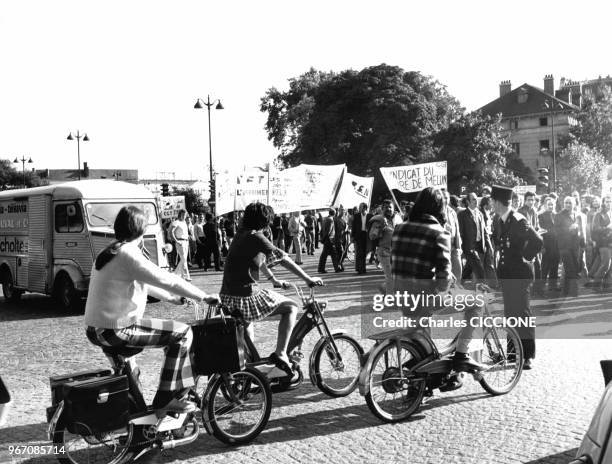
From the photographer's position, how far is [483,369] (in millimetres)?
6395

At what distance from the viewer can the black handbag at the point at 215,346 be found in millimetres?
5152

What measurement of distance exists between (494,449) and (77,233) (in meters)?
10.8

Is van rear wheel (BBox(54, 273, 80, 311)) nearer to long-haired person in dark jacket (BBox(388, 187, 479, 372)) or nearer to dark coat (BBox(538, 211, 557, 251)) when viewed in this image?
long-haired person in dark jacket (BBox(388, 187, 479, 372))

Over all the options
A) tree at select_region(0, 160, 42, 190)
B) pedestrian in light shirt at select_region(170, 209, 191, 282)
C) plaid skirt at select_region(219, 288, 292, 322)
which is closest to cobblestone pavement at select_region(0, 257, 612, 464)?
plaid skirt at select_region(219, 288, 292, 322)

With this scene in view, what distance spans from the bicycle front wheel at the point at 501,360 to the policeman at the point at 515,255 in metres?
0.93

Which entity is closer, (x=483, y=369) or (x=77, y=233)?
(x=483, y=369)

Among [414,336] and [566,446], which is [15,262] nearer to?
[414,336]

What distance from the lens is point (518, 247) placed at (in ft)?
26.3

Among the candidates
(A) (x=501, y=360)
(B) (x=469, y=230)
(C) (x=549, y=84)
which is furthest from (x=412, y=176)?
(C) (x=549, y=84)

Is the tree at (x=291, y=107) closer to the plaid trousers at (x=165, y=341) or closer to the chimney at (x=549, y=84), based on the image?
the chimney at (x=549, y=84)

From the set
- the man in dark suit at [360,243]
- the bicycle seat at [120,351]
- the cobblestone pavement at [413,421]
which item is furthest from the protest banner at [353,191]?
the bicycle seat at [120,351]

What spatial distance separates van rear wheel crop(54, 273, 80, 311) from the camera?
13812mm

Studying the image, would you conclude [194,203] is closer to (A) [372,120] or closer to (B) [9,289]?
(A) [372,120]

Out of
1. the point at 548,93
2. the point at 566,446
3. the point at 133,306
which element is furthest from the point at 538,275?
the point at 548,93
